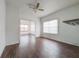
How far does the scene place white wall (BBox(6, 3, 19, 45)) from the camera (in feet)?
13.7

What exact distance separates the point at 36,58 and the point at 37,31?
6.04m

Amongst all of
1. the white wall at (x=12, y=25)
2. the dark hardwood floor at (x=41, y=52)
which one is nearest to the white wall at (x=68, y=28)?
the dark hardwood floor at (x=41, y=52)

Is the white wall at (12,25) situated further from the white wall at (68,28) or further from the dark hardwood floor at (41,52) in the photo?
the white wall at (68,28)

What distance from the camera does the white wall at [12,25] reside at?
4.19m

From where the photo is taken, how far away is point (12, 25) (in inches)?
172

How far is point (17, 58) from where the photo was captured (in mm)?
2395

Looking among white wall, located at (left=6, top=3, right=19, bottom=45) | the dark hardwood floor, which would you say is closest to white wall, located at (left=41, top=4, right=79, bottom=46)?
the dark hardwood floor

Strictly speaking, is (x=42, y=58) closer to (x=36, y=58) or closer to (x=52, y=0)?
(x=36, y=58)

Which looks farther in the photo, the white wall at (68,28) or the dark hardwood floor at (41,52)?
the white wall at (68,28)

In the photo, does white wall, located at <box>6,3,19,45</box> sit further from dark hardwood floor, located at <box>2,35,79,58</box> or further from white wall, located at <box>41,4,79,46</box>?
white wall, located at <box>41,4,79,46</box>

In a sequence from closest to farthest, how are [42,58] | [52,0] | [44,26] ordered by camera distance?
[42,58] < [52,0] < [44,26]

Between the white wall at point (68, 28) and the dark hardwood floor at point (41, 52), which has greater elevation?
the white wall at point (68, 28)

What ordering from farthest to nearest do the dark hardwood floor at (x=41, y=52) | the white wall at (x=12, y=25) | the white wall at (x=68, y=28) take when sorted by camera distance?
the white wall at (x=12, y=25)
the white wall at (x=68, y=28)
the dark hardwood floor at (x=41, y=52)

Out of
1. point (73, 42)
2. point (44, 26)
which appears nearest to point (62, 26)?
point (73, 42)
